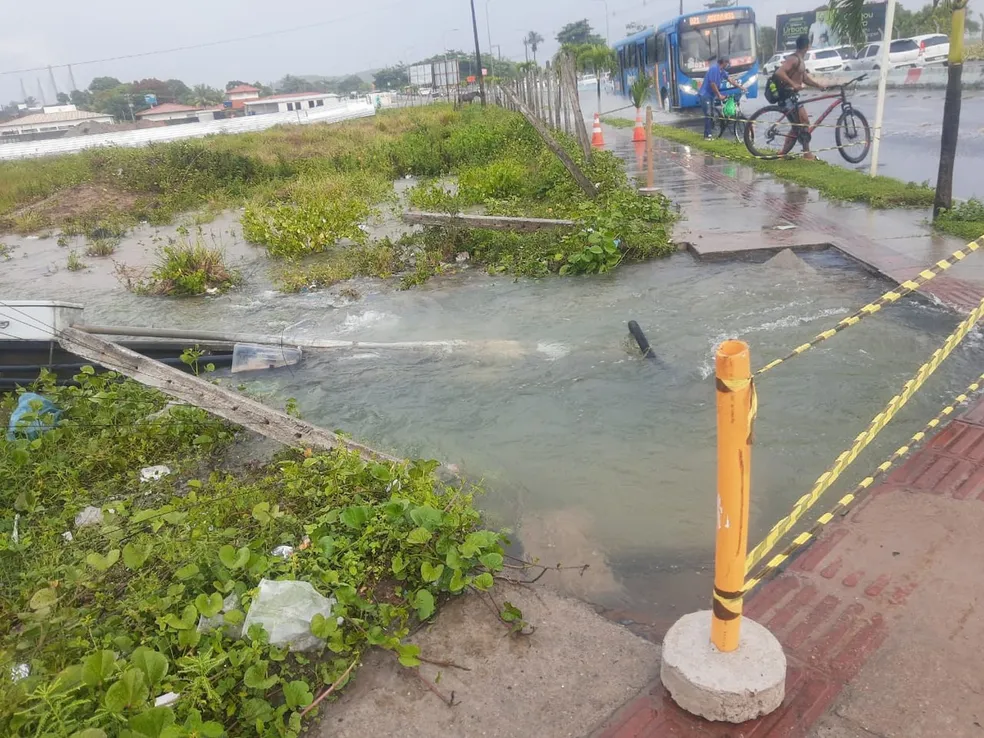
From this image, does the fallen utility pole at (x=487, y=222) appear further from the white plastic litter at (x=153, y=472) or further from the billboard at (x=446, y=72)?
the billboard at (x=446, y=72)

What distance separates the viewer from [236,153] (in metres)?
17.4

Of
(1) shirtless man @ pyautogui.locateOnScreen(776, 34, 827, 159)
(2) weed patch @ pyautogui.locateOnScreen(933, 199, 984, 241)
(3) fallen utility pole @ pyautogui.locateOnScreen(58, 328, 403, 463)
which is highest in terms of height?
(1) shirtless man @ pyautogui.locateOnScreen(776, 34, 827, 159)

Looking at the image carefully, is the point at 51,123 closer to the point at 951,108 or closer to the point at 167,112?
the point at 167,112

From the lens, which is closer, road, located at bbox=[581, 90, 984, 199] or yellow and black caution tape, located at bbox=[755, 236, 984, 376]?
yellow and black caution tape, located at bbox=[755, 236, 984, 376]

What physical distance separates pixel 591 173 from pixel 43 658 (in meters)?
9.70

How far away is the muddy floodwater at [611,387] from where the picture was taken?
11.8 ft

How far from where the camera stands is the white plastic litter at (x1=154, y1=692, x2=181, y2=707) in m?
2.32

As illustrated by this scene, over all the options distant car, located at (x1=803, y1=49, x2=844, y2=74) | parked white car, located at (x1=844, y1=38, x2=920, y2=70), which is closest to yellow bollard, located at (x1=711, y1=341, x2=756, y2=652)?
parked white car, located at (x1=844, y1=38, x2=920, y2=70)

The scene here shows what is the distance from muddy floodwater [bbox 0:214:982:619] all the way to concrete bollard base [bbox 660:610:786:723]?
25.5 inches

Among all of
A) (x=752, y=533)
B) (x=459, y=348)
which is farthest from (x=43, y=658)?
(x=459, y=348)

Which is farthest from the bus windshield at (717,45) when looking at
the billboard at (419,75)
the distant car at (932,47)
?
the billboard at (419,75)

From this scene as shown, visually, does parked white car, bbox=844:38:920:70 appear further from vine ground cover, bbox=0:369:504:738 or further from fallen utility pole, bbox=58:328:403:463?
vine ground cover, bbox=0:369:504:738

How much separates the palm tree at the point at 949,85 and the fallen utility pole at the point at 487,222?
12.7 ft

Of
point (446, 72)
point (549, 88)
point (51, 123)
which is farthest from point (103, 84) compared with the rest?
point (549, 88)
